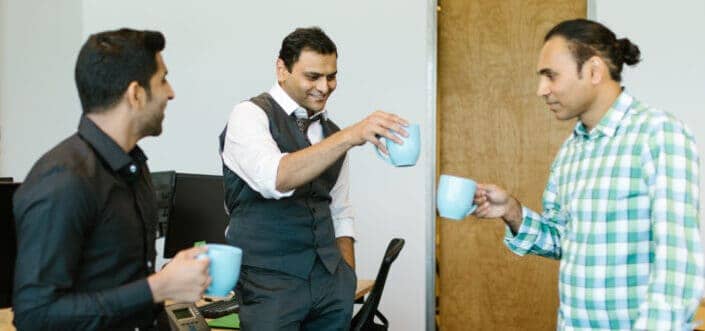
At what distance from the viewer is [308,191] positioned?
200 centimetres

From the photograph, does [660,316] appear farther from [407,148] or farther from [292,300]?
[292,300]

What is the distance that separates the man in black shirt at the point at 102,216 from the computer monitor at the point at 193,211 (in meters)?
1.37

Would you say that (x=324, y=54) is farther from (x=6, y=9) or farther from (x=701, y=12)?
(x=6, y=9)

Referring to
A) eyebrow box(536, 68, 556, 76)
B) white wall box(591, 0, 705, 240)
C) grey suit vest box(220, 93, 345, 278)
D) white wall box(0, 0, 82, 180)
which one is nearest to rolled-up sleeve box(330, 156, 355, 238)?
grey suit vest box(220, 93, 345, 278)

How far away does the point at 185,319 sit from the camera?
218 cm

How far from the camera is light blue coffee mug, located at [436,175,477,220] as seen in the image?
1665 millimetres

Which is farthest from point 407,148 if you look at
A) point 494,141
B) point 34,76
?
point 34,76

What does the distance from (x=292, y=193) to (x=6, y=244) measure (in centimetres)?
75

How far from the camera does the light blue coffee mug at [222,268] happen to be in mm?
1282

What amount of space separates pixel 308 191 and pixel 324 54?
0.41 metres

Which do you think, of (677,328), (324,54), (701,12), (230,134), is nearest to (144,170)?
(230,134)

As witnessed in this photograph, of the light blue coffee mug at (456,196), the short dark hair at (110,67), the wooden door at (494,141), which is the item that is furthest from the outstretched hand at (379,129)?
the wooden door at (494,141)

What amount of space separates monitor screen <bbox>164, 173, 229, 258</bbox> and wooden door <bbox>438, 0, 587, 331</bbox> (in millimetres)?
1593

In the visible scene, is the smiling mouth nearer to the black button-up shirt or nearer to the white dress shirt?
the white dress shirt
